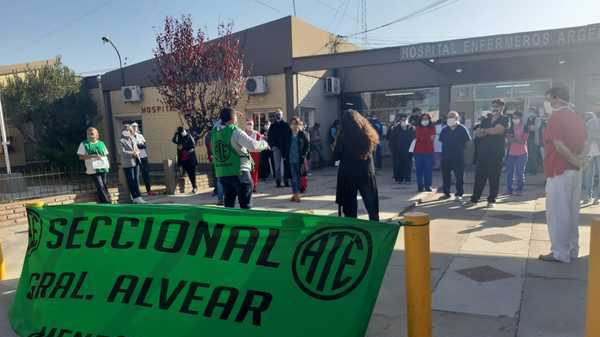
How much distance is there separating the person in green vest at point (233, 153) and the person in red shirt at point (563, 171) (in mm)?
3454

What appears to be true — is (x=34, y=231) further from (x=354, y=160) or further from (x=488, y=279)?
(x=488, y=279)

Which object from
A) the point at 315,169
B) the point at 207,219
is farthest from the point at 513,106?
the point at 207,219

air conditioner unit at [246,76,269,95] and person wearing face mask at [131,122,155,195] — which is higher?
air conditioner unit at [246,76,269,95]

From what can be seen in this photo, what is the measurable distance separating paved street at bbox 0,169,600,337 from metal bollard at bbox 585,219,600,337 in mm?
621

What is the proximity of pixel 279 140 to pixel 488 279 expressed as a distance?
276 inches

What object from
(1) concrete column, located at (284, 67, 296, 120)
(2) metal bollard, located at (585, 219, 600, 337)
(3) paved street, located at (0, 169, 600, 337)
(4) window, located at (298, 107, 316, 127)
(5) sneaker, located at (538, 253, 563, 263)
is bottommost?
(3) paved street, located at (0, 169, 600, 337)

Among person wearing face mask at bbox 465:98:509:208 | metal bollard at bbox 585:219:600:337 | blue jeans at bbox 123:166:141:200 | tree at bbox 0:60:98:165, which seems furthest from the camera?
tree at bbox 0:60:98:165

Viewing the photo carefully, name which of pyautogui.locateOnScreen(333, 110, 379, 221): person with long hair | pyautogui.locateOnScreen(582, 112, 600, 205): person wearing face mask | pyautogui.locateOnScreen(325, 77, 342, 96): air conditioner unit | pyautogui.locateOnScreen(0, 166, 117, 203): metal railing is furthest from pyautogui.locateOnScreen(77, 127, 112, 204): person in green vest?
pyautogui.locateOnScreen(325, 77, 342, 96): air conditioner unit

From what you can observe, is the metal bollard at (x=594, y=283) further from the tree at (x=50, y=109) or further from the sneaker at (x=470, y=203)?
the tree at (x=50, y=109)

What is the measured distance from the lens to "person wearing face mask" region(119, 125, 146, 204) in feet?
28.8

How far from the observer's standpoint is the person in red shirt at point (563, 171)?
432 cm

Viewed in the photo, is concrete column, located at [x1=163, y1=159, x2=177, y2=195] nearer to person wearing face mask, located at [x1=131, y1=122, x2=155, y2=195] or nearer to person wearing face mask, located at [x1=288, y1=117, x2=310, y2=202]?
person wearing face mask, located at [x1=131, y1=122, x2=155, y2=195]

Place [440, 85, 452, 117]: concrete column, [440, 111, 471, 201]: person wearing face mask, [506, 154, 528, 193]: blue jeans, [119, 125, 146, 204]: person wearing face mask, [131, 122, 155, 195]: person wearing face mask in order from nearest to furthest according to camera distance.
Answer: [440, 111, 471, 201]: person wearing face mask, [506, 154, 528, 193]: blue jeans, [119, 125, 146, 204]: person wearing face mask, [131, 122, 155, 195]: person wearing face mask, [440, 85, 452, 117]: concrete column

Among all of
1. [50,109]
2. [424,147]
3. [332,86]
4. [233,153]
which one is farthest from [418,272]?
[50,109]
